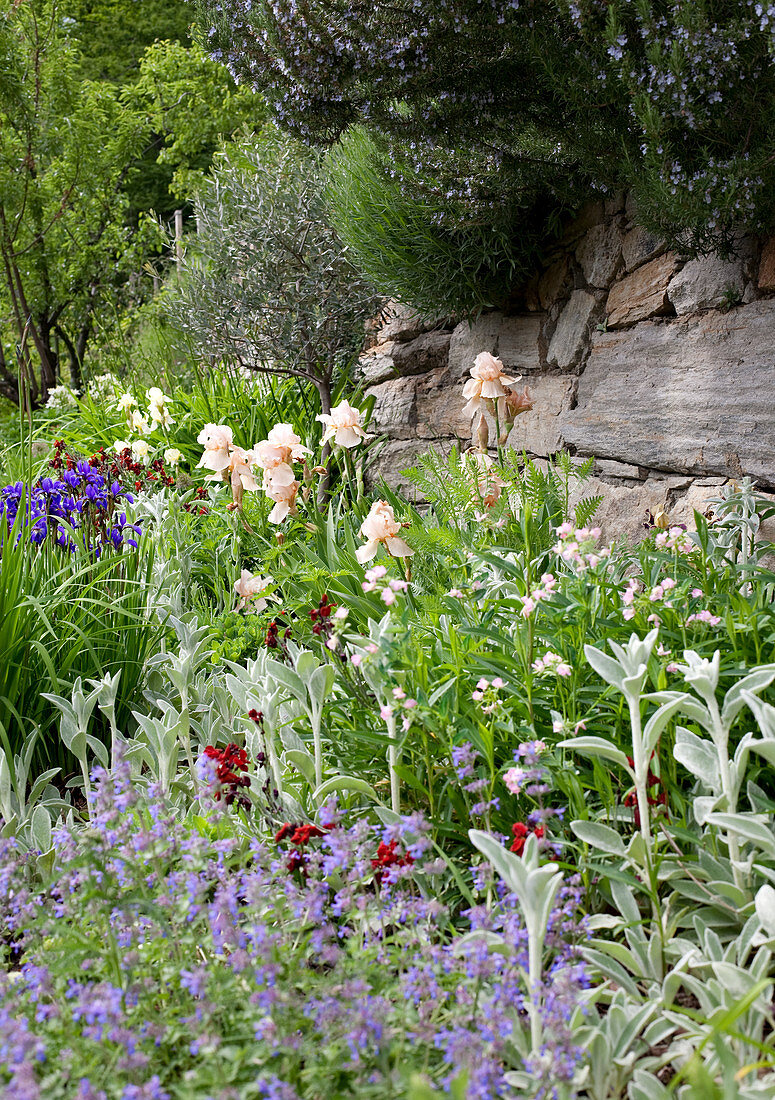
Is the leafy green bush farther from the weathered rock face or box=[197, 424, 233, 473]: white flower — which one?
box=[197, 424, 233, 473]: white flower

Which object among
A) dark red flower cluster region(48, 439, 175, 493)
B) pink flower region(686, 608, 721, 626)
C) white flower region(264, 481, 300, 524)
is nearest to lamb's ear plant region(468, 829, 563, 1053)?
pink flower region(686, 608, 721, 626)

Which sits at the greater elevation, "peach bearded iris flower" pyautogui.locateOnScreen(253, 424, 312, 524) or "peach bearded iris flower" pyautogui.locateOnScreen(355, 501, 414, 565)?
"peach bearded iris flower" pyautogui.locateOnScreen(253, 424, 312, 524)

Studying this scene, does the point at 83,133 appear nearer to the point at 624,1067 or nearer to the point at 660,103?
the point at 660,103

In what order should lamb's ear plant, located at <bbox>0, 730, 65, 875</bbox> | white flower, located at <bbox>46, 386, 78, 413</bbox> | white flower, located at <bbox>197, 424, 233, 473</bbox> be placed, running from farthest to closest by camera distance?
white flower, located at <bbox>46, 386, 78, 413</bbox> → white flower, located at <bbox>197, 424, 233, 473</bbox> → lamb's ear plant, located at <bbox>0, 730, 65, 875</bbox>

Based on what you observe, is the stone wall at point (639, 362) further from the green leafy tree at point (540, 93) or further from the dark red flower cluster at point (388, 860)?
the dark red flower cluster at point (388, 860)

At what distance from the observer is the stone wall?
2.75m

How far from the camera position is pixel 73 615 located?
2781 mm

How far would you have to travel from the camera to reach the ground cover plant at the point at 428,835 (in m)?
1.16

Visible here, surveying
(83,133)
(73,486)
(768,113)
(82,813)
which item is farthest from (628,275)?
(83,133)

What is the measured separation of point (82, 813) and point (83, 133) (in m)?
7.96

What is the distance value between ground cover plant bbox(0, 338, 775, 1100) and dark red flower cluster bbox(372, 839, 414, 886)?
0.4 inches

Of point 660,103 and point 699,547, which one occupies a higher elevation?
point 660,103

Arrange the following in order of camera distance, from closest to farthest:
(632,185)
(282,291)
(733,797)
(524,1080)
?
1. (524,1080)
2. (733,797)
3. (632,185)
4. (282,291)

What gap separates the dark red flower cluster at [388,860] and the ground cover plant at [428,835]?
0.01 metres
